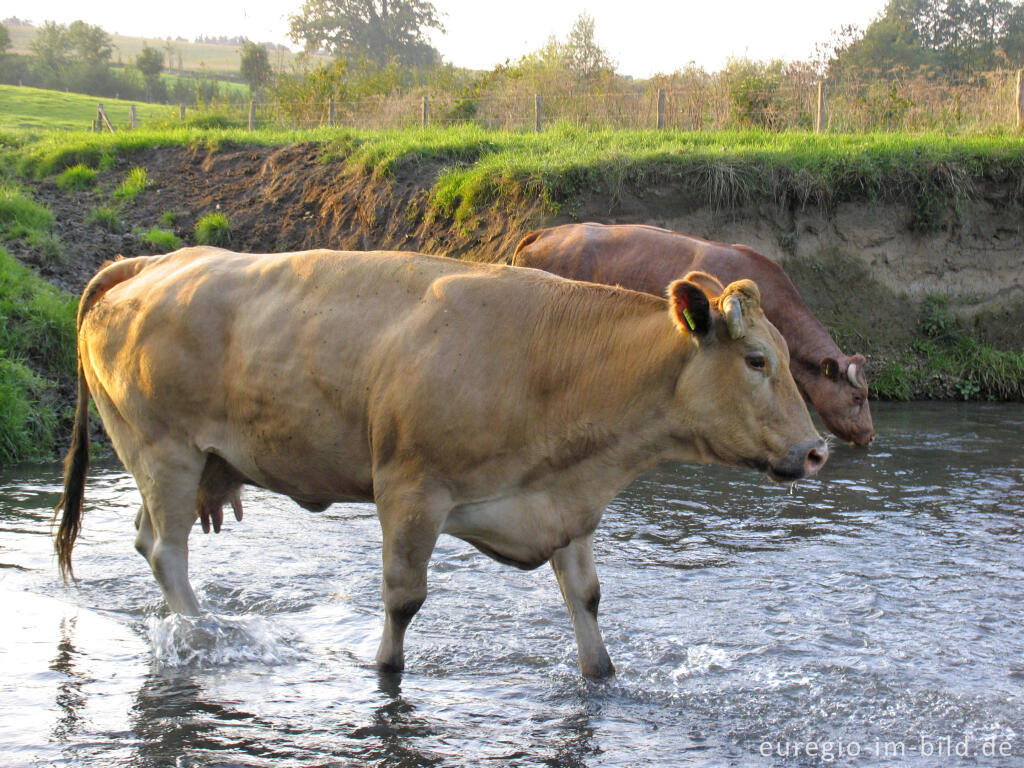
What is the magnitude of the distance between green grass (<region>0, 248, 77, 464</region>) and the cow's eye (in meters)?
7.09

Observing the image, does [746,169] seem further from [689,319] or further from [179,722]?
[179,722]

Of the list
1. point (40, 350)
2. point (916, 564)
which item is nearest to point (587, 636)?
point (916, 564)

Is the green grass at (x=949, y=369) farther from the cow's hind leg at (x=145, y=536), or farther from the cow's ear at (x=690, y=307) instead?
the cow's hind leg at (x=145, y=536)

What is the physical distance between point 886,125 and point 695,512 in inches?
506

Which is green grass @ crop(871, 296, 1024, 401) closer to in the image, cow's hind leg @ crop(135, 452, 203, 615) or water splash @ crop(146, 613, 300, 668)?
water splash @ crop(146, 613, 300, 668)

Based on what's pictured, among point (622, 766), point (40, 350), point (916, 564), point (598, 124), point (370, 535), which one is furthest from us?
point (598, 124)

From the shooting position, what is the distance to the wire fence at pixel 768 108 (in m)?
18.2

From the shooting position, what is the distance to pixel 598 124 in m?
19.9

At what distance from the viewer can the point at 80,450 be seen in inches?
235

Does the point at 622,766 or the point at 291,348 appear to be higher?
the point at 291,348

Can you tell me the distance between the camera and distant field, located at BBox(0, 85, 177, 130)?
1329 inches

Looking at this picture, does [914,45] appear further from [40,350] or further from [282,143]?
[40,350]

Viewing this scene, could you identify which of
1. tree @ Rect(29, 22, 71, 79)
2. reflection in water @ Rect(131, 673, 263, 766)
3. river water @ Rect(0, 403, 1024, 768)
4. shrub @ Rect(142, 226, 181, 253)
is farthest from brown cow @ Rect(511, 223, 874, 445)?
tree @ Rect(29, 22, 71, 79)

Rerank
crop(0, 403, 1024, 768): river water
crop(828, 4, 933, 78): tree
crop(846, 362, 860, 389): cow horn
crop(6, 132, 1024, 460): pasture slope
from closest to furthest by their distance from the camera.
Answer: crop(0, 403, 1024, 768): river water, crop(846, 362, 860, 389): cow horn, crop(6, 132, 1024, 460): pasture slope, crop(828, 4, 933, 78): tree
